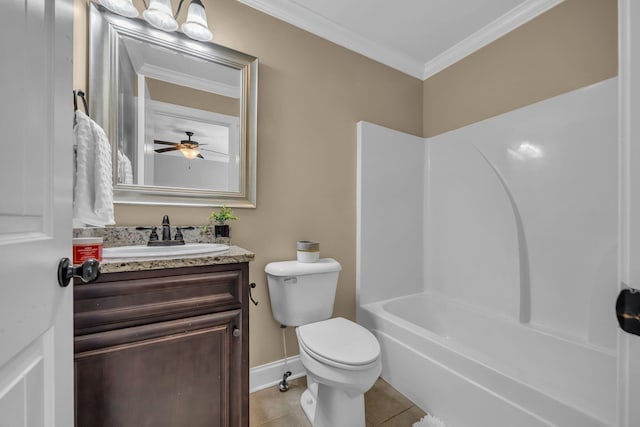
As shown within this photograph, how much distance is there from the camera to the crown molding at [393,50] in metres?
1.73

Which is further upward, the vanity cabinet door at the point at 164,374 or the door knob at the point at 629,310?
the door knob at the point at 629,310

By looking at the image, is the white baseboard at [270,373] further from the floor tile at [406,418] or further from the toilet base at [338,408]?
the floor tile at [406,418]

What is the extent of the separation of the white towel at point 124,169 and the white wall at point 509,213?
1465 millimetres

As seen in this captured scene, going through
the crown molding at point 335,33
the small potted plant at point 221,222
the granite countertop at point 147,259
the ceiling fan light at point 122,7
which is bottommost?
the granite countertop at point 147,259

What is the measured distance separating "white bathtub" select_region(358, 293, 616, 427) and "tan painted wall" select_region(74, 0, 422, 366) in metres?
0.52

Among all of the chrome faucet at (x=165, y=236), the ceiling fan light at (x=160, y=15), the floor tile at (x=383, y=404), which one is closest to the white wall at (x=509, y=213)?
the floor tile at (x=383, y=404)

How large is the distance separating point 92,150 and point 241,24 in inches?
47.3

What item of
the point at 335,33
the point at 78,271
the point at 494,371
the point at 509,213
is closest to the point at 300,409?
the point at 494,371

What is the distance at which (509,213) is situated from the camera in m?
1.83

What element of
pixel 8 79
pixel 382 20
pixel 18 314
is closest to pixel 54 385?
pixel 18 314

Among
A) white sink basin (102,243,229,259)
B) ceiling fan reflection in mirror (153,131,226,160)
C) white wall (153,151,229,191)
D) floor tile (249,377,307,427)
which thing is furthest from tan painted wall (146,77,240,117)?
floor tile (249,377,307,427)

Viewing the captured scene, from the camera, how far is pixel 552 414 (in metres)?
1.06

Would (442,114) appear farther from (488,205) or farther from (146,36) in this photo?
(146,36)

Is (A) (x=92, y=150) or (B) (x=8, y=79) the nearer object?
(B) (x=8, y=79)
